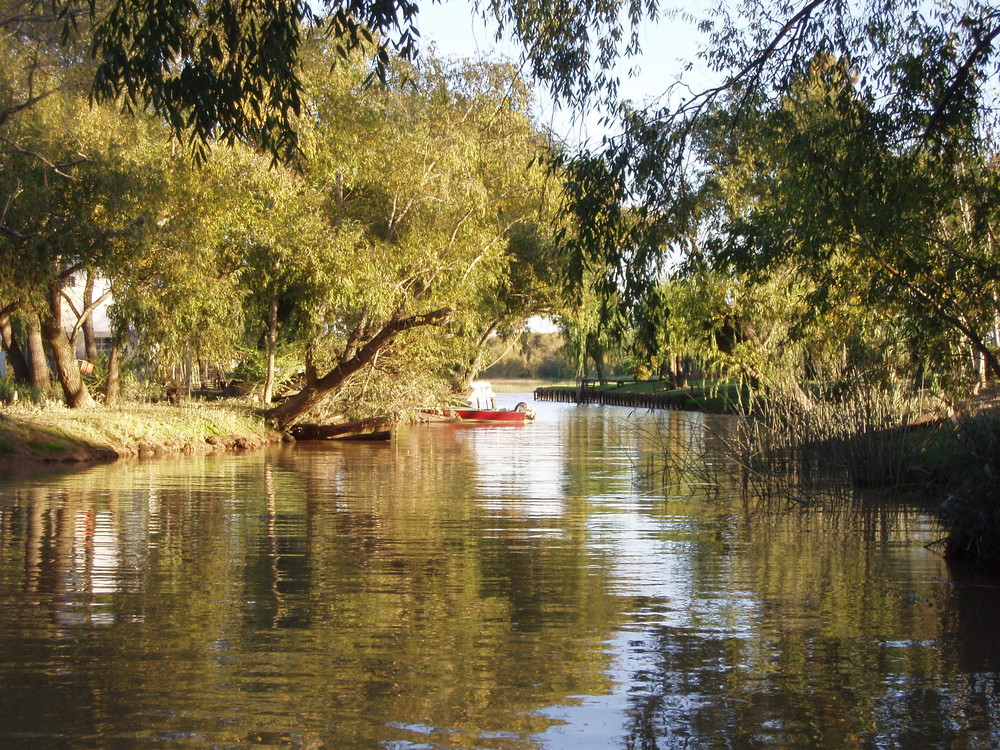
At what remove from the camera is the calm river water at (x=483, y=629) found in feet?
19.2

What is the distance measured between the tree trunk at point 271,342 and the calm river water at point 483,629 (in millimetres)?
14475

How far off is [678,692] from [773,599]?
9.03 feet

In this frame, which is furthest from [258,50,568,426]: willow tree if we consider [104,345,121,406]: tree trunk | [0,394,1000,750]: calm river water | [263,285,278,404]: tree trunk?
[0,394,1000,750]: calm river water

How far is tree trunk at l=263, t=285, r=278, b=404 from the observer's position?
1147 inches

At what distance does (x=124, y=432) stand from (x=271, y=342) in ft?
22.7

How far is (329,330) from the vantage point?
98.5 feet

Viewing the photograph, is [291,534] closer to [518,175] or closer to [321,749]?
[321,749]

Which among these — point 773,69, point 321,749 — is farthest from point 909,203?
point 321,749

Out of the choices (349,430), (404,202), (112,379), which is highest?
(404,202)

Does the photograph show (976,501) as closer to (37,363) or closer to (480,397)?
(37,363)

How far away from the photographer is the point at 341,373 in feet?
95.0

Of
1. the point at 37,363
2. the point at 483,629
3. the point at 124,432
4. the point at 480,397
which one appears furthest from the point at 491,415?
the point at 483,629

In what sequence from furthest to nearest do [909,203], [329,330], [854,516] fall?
[329,330] → [854,516] → [909,203]

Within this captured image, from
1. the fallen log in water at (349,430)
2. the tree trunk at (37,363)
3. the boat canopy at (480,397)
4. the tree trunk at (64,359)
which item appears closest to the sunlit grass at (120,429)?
the tree trunk at (64,359)
